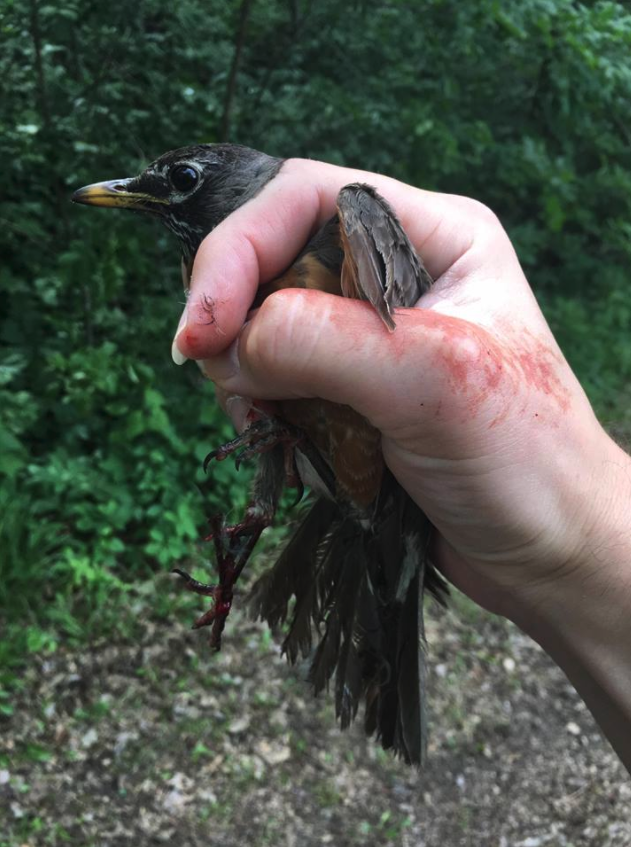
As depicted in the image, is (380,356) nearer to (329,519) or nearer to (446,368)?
(446,368)

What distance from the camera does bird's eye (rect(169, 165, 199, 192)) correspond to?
2.52m

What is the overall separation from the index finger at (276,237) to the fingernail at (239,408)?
1.08 ft

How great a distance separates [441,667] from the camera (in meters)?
3.96

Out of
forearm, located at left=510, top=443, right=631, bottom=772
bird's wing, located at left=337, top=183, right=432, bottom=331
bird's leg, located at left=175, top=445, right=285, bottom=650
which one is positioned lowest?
bird's leg, located at left=175, top=445, right=285, bottom=650

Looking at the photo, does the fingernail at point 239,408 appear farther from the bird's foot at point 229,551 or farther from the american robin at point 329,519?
the bird's foot at point 229,551

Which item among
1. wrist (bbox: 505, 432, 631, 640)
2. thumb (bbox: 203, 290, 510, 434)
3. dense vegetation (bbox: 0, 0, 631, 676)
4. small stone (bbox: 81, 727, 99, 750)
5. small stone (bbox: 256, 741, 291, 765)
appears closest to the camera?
thumb (bbox: 203, 290, 510, 434)

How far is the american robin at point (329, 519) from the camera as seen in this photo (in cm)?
209

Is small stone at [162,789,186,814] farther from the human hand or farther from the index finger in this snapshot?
the index finger

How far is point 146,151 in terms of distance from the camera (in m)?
4.10

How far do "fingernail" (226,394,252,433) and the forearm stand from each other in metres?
0.97

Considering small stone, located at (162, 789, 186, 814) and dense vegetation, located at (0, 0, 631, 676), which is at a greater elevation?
dense vegetation, located at (0, 0, 631, 676)

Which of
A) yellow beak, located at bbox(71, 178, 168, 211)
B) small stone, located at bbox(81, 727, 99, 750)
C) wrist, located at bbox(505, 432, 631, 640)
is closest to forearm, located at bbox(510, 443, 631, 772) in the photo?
wrist, located at bbox(505, 432, 631, 640)

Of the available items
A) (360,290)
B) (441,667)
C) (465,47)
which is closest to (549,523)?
(360,290)

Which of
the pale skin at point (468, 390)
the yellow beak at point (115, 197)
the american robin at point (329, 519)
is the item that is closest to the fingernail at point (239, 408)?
the american robin at point (329, 519)
